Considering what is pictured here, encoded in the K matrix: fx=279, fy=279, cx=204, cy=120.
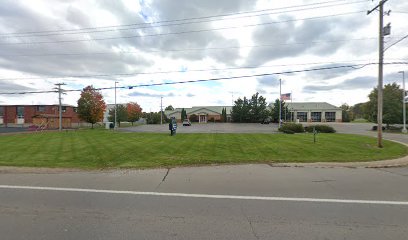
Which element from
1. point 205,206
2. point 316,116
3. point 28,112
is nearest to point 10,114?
point 28,112

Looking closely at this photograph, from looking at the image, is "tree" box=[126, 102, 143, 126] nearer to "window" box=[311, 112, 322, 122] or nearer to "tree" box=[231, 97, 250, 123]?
"tree" box=[231, 97, 250, 123]

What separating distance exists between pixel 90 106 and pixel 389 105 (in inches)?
1883

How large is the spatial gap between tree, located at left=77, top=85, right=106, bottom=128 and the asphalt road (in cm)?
4324

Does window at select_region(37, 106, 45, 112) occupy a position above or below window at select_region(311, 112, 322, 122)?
above

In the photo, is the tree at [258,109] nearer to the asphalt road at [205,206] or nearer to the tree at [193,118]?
the tree at [193,118]

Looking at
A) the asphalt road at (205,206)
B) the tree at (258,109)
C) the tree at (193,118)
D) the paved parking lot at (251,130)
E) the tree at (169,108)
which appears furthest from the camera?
the tree at (169,108)

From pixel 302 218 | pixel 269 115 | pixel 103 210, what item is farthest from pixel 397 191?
pixel 269 115

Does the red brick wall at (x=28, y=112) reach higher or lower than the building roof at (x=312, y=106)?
lower

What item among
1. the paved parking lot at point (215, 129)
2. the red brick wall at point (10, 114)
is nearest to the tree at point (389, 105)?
the paved parking lot at point (215, 129)

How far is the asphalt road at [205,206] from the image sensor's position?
14.3 feet

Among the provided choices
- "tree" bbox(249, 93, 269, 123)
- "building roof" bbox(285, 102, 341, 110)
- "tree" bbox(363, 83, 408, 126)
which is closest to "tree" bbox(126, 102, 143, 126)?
"tree" bbox(249, 93, 269, 123)

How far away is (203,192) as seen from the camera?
6.81 m

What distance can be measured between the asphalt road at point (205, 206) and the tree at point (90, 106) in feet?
142

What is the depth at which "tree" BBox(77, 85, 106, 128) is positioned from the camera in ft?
162
